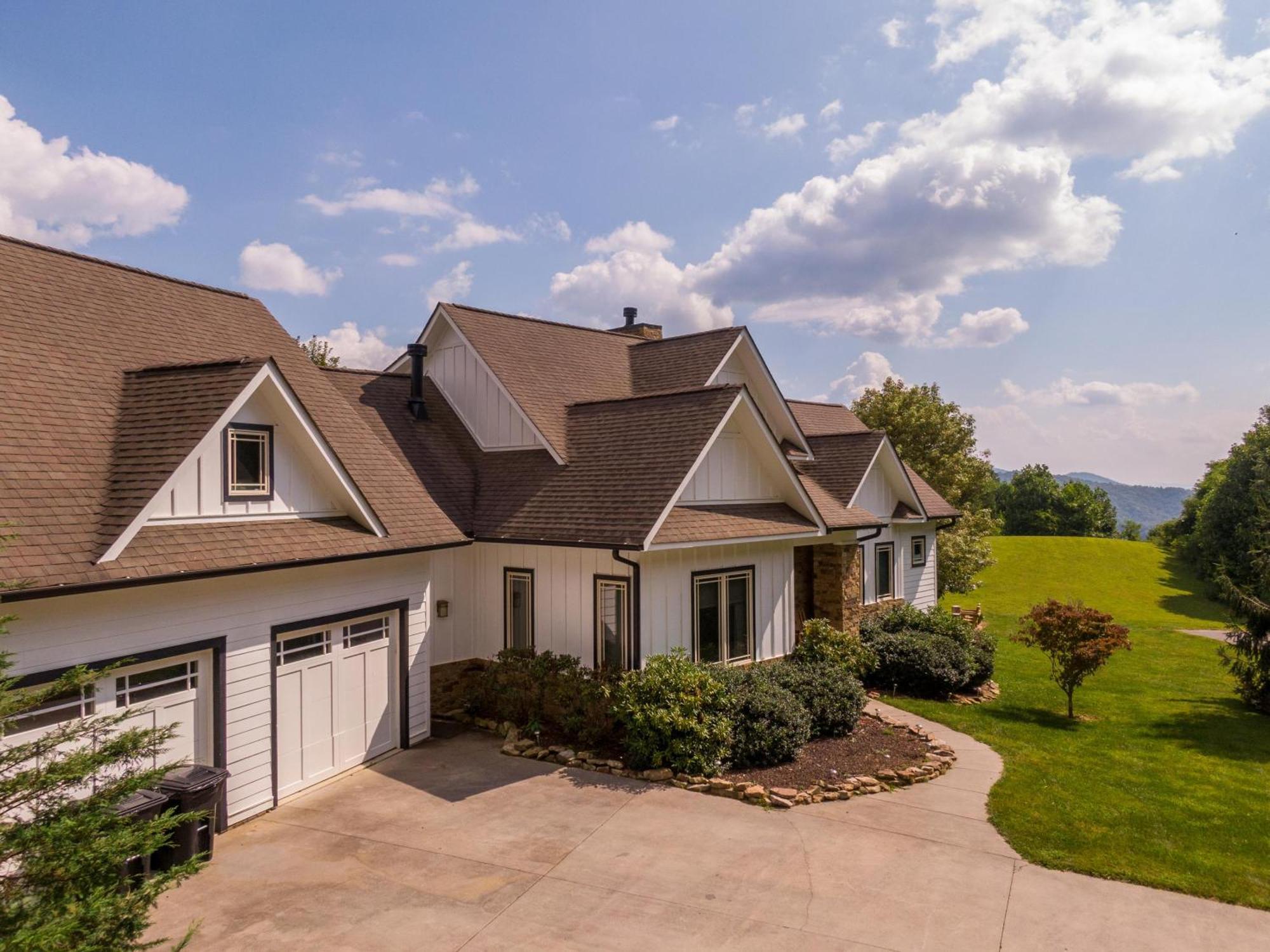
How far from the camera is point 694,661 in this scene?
44.2ft

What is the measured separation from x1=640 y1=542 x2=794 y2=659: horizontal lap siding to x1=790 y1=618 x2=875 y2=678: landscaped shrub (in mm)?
415

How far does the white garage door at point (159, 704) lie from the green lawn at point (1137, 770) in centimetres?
997

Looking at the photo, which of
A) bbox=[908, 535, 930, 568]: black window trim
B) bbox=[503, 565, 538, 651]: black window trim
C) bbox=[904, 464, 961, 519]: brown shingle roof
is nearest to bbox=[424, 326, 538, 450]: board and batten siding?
bbox=[503, 565, 538, 651]: black window trim

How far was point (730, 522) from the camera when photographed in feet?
46.4

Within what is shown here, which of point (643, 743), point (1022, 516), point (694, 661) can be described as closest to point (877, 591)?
point (694, 661)

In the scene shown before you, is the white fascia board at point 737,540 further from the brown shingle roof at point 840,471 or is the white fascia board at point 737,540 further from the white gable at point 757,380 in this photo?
the white gable at point 757,380

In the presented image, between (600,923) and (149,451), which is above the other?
(149,451)

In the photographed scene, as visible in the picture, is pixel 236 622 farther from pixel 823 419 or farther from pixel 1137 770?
pixel 823 419

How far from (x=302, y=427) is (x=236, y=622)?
9.08ft

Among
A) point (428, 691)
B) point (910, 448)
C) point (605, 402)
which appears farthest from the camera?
point (910, 448)

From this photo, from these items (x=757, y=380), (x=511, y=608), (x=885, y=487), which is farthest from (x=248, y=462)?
(x=885, y=487)

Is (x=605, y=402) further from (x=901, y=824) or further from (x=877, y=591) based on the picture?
(x=877, y=591)

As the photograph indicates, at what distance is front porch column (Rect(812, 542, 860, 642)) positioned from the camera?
18.1 metres

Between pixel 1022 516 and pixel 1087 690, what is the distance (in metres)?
81.7
